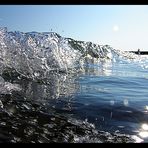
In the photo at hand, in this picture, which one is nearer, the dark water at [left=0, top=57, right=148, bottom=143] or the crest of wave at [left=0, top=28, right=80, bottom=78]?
the dark water at [left=0, top=57, right=148, bottom=143]

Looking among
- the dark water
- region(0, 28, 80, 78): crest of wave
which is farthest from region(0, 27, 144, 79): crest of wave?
the dark water

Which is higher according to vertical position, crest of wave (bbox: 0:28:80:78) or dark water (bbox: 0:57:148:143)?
crest of wave (bbox: 0:28:80:78)

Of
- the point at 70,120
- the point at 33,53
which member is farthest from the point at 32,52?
the point at 70,120

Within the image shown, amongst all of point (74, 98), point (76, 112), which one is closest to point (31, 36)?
point (74, 98)

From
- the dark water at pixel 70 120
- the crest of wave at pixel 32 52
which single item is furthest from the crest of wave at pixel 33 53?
the dark water at pixel 70 120

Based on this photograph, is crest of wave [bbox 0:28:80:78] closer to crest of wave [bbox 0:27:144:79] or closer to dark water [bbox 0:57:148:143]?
crest of wave [bbox 0:27:144:79]

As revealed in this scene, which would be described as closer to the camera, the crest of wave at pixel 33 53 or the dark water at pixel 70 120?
the dark water at pixel 70 120

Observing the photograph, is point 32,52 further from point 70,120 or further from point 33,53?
point 70,120

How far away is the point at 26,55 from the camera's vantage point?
56.3 feet

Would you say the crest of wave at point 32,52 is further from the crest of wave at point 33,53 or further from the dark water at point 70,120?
the dark water at point 70,120
